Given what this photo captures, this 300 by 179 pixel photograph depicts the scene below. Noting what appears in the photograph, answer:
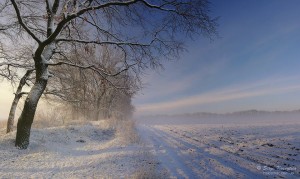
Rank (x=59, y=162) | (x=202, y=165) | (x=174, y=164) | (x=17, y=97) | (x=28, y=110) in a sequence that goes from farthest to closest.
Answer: (x=17, y=97) → (x=28, y=110) → (x=59, y=162) → (x=174, y=164) → (x=202, y=165)

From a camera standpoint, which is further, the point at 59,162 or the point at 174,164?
the point at 59,162

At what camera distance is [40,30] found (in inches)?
516

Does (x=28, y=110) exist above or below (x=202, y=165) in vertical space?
above

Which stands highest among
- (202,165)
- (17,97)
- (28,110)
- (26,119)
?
(17,97)

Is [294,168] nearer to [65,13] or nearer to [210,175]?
[210,175]

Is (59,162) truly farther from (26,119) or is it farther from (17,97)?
(17,97)

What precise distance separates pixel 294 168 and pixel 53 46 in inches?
448

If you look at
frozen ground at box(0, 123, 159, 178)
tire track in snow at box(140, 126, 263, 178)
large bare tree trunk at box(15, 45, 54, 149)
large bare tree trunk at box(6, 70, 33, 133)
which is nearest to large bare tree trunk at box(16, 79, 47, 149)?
large bare tree trunk at box(15, 45, 54, 149)

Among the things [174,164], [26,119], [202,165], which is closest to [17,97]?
[26,119]

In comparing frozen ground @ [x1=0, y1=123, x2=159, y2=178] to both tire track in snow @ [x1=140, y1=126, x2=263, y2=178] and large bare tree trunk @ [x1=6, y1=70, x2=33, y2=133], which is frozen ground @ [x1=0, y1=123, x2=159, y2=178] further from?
large bare tree trunk @ [x1=6, y1=70, x2=33, y2=133]

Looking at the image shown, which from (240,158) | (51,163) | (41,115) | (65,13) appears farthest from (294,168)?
(41,115)

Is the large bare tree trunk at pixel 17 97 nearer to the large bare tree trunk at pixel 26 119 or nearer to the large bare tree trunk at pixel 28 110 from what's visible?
the large bare tree trunk at pixel 28 110

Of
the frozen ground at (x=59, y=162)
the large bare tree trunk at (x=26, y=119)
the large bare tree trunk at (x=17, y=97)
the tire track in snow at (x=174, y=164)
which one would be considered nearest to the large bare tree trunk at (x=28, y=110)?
the large bare tree trunk at (x=26, y=119)

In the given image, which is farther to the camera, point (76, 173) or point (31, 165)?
point (31, 165)
